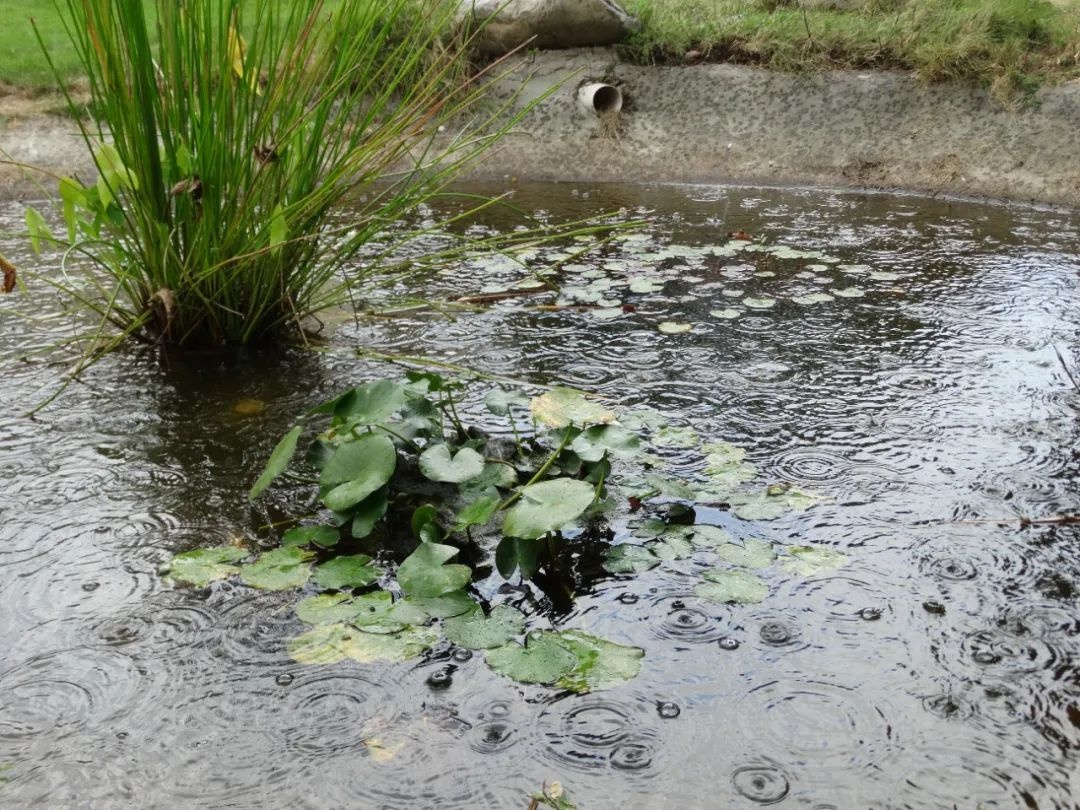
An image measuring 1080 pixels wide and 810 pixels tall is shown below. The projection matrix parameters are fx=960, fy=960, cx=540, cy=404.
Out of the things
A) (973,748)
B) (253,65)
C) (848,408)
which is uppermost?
(253,65)

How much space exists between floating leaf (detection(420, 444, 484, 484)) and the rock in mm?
5400

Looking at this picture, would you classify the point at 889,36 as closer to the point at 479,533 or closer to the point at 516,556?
the point at 479,533

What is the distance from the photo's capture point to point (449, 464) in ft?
6.63

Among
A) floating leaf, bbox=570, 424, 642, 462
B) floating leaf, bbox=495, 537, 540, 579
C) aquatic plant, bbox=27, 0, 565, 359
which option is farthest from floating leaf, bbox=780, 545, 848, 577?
aquatic plant, bbox=27, 0, 565, 359

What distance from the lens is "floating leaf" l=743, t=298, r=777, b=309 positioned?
360 centimetres

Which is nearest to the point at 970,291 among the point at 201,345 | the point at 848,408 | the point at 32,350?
the point at 848,408

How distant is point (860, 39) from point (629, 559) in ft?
18.7

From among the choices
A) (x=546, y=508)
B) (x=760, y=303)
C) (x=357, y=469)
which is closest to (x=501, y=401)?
(x=357, y=469)

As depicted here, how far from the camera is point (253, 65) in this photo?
8.23ft

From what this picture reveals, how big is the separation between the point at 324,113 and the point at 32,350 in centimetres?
124

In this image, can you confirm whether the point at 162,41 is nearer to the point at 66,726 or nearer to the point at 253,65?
the point at 253,65

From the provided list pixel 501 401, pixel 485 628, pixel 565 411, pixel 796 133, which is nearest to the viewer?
pixel 485 628

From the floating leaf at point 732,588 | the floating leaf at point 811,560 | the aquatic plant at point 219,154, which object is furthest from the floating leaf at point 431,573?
the aquatic plant at point 219,154

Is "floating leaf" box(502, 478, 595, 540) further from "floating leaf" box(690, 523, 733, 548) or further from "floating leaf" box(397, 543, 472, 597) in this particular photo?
"floating leaf" box(690, 523, 733, 548)
